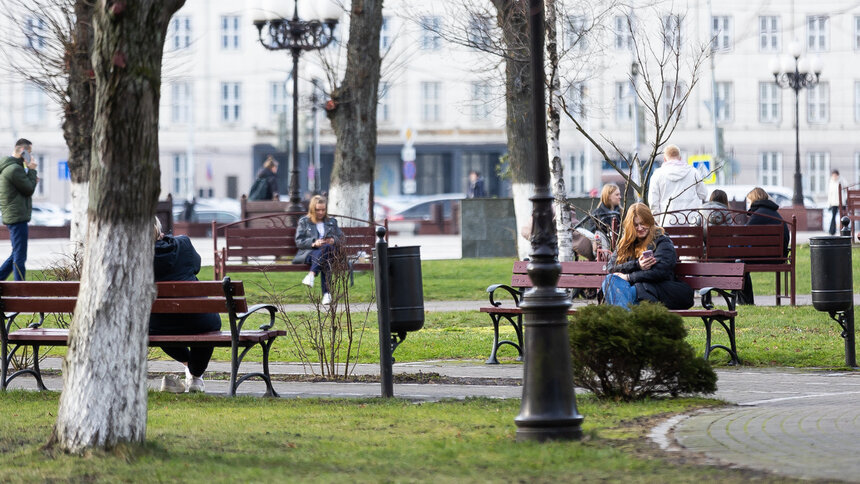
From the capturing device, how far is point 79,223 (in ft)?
60.4

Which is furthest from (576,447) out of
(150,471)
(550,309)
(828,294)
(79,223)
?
(79,223)

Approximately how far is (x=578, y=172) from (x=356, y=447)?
191 ft

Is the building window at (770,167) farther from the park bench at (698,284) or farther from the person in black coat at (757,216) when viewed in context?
the park bench at (698,284)

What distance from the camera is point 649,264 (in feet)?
35.6

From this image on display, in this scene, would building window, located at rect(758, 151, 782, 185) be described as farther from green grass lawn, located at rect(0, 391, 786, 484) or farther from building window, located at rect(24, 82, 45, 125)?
green grass lawn, located at rect(0, 391, 786, 484)

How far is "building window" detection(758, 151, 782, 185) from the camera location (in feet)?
214

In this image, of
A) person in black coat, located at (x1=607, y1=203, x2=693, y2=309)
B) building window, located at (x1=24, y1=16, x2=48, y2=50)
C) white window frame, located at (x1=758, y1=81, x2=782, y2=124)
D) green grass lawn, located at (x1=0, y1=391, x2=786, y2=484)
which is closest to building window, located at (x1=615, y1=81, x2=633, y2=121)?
white window frame, located at (x1=758, y1=81, x2=782, y2=124)

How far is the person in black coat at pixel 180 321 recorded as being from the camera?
386 inches

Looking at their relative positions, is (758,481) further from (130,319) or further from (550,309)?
(130,319)

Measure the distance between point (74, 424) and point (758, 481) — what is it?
10.7 feet

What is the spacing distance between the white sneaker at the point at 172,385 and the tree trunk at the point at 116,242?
10.1 feet

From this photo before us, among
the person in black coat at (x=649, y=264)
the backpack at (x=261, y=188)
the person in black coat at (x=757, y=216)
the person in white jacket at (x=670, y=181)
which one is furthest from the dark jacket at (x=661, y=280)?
the backpack at (x=261, y=188)

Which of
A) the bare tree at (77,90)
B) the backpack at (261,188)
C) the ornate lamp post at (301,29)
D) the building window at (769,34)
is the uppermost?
the building window at (769,34)

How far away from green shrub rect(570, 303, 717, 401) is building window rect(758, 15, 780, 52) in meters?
55.9
